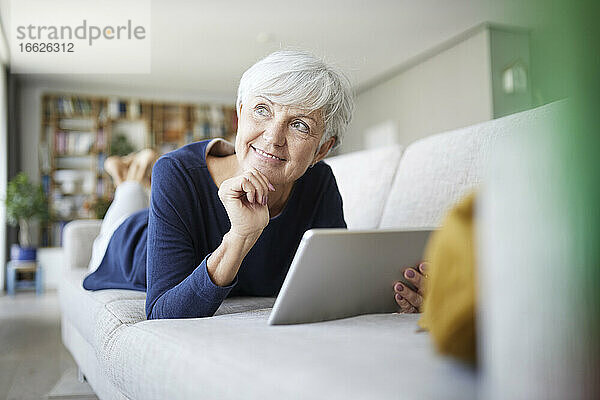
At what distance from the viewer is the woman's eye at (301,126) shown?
117 centimetres

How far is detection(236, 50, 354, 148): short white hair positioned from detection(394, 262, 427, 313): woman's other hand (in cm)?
40

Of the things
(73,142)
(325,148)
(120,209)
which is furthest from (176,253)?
(73,142)

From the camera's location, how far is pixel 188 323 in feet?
2.81

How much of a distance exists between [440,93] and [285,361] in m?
5.78

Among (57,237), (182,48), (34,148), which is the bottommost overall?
(57,237)

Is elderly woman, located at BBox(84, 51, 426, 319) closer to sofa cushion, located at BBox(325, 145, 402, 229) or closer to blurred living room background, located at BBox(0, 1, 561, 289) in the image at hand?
sofa cushion, located at BBox(325, 145, 402, 229)

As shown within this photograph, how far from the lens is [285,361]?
599mm

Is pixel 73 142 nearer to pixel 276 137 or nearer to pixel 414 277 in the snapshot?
pixel 276 137

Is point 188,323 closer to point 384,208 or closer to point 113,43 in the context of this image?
point 384,208

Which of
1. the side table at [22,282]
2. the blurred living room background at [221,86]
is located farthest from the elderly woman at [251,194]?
the side table at [22,282]

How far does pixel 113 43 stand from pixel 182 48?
25.7 inches

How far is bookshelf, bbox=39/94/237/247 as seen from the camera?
7.12 m

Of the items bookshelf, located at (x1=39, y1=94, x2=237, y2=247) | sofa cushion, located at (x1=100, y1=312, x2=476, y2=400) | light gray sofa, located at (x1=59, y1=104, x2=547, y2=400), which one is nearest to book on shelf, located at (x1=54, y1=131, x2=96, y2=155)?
bookshelf, located at (x1=39, y1=94, x2=237, y2=247)

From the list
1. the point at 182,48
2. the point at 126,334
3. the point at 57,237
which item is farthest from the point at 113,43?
the point at 126,334
